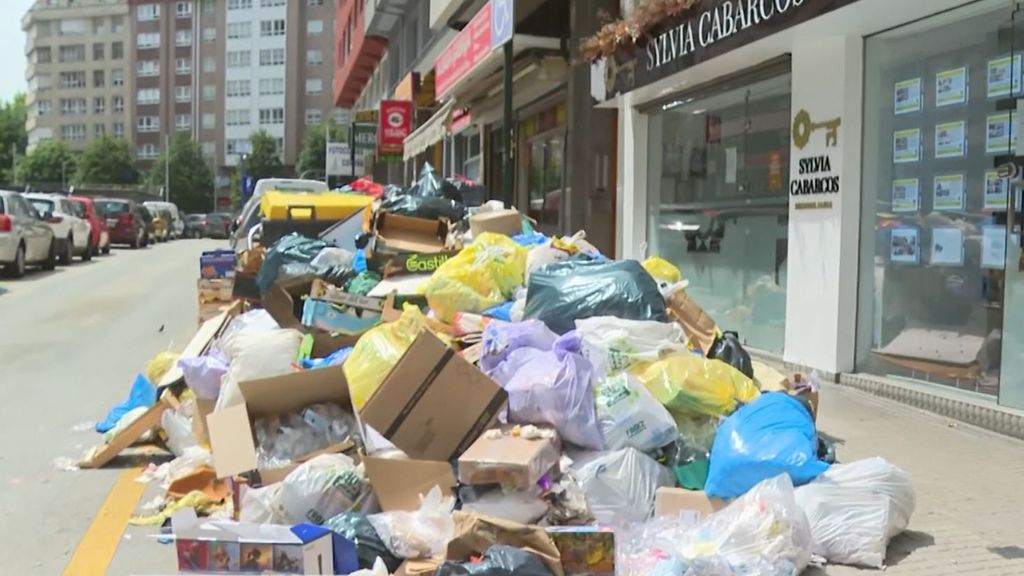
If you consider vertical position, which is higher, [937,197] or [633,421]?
[937,197]

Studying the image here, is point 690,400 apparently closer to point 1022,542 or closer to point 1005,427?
point 1022,542

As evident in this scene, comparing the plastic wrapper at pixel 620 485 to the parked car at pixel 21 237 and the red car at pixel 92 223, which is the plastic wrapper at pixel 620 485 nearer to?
the parked car at pixel 21 237

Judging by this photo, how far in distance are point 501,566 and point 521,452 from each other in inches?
31.9

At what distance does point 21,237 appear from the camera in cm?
1838

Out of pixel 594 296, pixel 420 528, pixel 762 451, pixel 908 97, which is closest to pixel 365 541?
pixel 420 528

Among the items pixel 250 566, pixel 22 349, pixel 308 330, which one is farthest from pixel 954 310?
pixel 22 349

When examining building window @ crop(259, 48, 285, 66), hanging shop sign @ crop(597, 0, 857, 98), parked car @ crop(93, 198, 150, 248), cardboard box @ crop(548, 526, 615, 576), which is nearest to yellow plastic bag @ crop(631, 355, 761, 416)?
cardboard box @ crop(548, 526, 615, 576)

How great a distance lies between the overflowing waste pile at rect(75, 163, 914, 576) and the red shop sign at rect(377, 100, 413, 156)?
1874 centimetres

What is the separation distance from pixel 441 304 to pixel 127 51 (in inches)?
4064

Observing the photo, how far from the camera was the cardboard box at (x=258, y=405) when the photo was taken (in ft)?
15.2

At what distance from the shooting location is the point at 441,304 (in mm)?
6383

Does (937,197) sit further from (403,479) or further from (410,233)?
(403,479)

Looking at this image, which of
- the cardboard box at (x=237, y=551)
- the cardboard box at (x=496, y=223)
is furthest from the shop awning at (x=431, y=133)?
the cardboard box at (x=237, y=551)

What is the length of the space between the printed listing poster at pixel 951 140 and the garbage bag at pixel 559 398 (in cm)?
340
